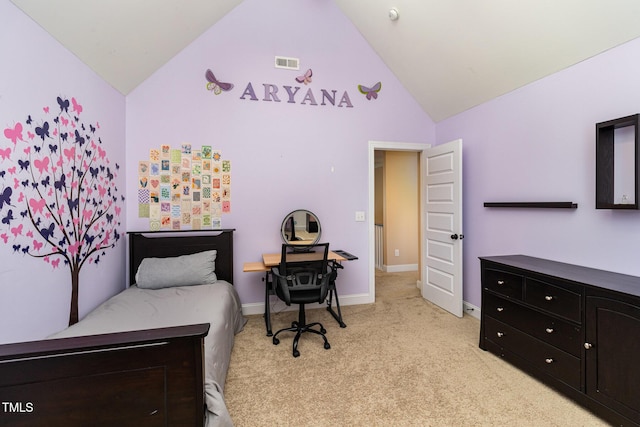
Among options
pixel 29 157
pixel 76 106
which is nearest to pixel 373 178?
pixel 76 106

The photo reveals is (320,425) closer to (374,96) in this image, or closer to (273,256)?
(273,256)

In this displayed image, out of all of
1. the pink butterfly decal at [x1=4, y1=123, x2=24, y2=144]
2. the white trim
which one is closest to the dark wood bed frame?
the pink butterfly decal at [x1=4, y1=123, x2=24, y2=144]

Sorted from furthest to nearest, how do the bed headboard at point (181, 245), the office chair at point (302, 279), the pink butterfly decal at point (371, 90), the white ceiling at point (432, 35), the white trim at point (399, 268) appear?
the white trim at point (399, 268), the pink butterfly decal at point (371, 90), the bed headboard at point (181, 245), the office chair at point (302, 279), the white ceiling at point (432, 35)

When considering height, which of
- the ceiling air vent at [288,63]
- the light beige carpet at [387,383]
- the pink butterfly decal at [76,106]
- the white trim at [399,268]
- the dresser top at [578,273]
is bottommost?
the light beige carpet at [387,383]

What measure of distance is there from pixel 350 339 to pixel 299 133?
2.30 meters

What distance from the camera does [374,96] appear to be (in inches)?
139

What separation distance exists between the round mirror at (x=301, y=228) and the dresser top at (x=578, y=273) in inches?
69.2

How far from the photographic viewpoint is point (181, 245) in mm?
2953

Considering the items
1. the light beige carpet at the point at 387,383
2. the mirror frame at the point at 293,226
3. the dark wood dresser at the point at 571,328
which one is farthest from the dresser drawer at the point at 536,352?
the mirror frame at the point at 293,226

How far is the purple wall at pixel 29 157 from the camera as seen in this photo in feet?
5.07

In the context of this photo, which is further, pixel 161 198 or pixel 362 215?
pixel 362 215

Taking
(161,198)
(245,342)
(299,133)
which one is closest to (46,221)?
(161,198)

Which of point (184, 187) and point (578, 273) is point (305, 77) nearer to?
point (184, 187)

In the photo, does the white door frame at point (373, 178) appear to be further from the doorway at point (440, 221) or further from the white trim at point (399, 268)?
the white trim at point (399, 268)
